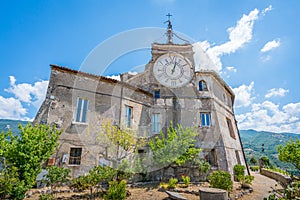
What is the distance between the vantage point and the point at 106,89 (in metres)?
14.2

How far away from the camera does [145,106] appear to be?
659 inches

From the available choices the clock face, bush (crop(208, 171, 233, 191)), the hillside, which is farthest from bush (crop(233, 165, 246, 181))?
the hillside

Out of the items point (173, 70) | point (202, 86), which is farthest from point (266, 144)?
point (173, 70)

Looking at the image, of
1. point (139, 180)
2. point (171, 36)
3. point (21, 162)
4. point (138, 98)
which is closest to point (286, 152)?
point (139, 180)

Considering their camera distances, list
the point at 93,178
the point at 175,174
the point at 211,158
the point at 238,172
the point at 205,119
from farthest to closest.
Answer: the point at 205,119, the point at 211,158, the point at 175,174, the point at 238,172, the point at 93,178

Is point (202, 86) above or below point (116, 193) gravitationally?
above

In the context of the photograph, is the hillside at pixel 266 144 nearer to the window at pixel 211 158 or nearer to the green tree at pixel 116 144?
the window at pixel 211 158

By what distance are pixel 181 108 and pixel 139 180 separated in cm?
791

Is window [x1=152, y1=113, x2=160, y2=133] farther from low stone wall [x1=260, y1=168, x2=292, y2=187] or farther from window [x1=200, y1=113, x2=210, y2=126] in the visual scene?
low stone wall [x1=260, y1=168, x2=292, y2=187]

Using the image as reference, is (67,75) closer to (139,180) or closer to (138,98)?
(138,98)

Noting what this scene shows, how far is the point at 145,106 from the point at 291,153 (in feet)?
38.1

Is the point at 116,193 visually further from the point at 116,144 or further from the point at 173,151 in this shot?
the point at 173,151

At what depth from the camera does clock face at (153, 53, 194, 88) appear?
1795 centimetres

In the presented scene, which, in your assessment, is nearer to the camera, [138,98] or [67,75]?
[67,75]
